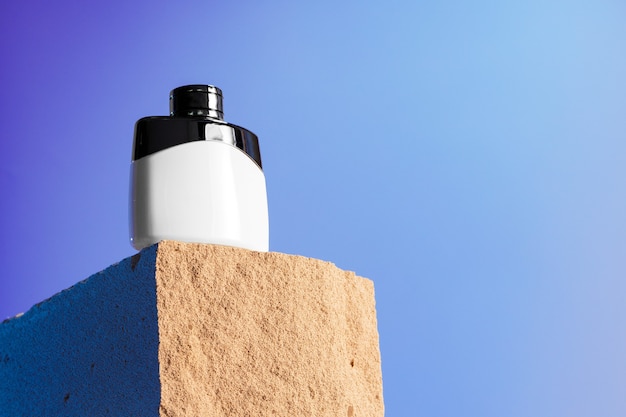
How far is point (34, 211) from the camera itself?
2180 millimetres

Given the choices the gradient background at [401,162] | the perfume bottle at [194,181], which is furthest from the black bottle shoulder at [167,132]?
the gradient background at [401,162]

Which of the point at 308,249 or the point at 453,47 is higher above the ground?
the point at 453,47

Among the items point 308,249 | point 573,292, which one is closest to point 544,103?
point 573,292

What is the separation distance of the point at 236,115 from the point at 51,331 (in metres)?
1.66

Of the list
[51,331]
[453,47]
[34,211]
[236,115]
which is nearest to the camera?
[51,331]

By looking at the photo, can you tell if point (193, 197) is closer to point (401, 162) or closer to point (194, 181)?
point (194, 181)

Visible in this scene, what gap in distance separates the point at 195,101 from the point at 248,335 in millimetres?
214

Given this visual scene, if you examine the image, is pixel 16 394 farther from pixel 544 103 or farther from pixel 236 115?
pixel 544 103

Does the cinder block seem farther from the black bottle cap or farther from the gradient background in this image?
the gradient background

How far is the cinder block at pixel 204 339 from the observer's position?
58cm

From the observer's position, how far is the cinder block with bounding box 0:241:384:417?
582mm

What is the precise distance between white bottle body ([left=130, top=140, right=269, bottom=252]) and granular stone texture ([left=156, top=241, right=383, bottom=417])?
3 centimetres

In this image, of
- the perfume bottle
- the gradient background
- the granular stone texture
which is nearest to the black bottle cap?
the perfume bottle

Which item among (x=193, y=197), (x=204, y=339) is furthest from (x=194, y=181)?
(x=204, y=339)
